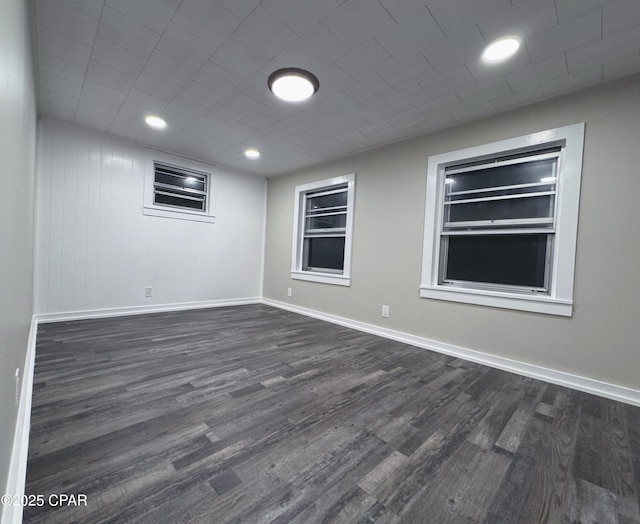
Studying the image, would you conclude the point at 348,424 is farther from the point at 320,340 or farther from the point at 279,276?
the point at 279,276

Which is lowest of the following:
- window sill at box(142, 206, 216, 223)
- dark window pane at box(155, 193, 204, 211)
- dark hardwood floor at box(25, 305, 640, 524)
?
dark hardwood floor at box(25, 305, 640, 524)

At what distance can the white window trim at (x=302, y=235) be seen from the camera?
13.4 ft

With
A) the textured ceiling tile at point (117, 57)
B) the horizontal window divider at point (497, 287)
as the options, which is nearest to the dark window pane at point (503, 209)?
the horizontal window divider at point (497, 287)

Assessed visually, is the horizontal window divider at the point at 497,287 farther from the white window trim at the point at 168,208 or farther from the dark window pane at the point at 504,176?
the white window trim at the point at 168,208

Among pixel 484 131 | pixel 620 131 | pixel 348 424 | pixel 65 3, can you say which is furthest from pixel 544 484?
pixel 65 3

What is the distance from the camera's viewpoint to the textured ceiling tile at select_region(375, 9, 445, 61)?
5.73 ft

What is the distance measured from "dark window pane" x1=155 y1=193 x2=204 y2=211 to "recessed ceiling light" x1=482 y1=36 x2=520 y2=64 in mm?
4294

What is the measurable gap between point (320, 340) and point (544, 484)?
2.25 m

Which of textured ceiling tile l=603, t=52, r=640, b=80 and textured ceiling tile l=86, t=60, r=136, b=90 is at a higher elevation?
textured ceiling tile l=603, t=52, r=640, b=80

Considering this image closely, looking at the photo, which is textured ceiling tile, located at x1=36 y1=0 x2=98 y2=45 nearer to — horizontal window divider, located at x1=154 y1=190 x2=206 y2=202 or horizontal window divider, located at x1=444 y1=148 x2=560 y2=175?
horizontal window divider, located at x1=154 y1=190 x2=206 y2=202

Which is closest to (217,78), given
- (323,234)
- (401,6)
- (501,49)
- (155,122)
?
(155,122)

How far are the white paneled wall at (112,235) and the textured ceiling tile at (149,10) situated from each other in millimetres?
2579

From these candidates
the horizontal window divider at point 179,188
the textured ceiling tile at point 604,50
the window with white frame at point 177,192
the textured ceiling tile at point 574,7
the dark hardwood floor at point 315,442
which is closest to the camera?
the dark hardwood floor at point 315,442

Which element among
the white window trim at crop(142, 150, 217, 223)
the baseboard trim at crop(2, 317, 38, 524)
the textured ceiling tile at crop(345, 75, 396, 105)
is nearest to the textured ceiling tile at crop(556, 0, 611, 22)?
the textured ceiling tile at crop(345, 75, 396, 105)
